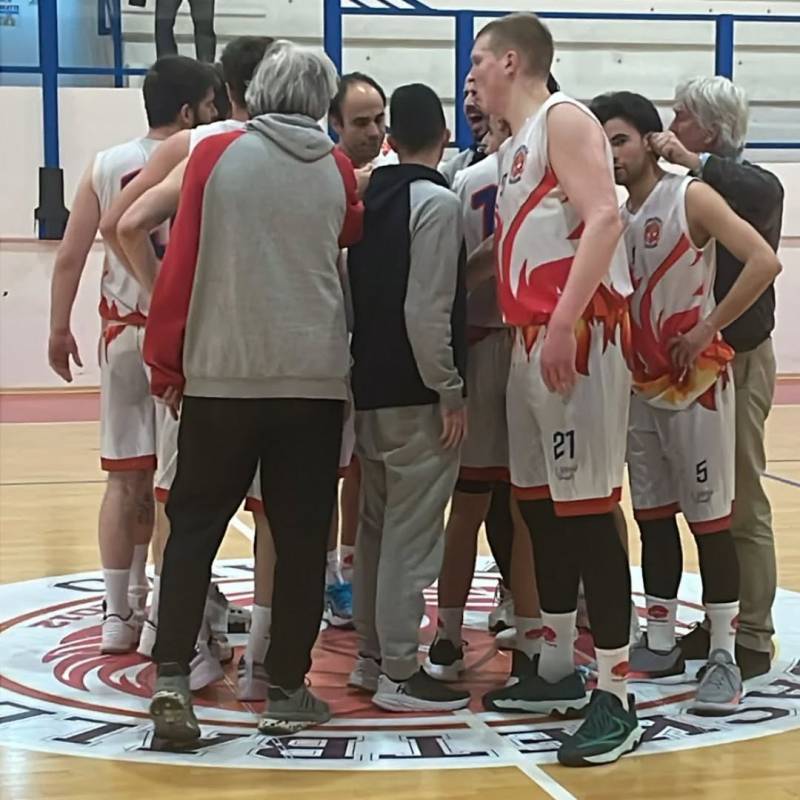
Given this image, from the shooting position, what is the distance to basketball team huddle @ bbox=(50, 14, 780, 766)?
9.43 ft

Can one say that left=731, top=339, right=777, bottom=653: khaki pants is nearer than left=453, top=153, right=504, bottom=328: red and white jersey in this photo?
No

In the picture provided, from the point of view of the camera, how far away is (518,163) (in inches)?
115

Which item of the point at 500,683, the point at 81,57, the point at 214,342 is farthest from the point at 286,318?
the point at 81,57

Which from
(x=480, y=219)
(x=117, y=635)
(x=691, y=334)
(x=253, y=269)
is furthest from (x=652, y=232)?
(x=117, y=635)

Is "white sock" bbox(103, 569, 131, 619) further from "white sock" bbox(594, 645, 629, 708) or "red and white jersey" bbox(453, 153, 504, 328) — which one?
"white sock" bbox(594, 645, 629, 708)

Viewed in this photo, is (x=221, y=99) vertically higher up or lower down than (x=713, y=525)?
higher up

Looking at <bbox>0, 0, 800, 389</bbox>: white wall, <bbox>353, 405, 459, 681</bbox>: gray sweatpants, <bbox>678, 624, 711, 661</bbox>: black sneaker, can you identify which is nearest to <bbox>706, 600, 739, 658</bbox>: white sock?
<bbox>678, 624, 711, 661</bbox>: black sneaker

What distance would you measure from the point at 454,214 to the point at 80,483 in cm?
387

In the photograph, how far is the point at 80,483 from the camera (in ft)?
21.4

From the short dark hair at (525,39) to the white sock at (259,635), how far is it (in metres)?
1.39

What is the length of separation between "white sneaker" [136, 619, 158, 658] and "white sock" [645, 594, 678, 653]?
51.0 inches

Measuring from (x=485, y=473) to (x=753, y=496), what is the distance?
2.28ft

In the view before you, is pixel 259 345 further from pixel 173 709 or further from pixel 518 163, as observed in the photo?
pixel 173 709

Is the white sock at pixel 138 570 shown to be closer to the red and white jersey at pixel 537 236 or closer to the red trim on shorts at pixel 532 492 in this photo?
the red trim on shorts at pixel 532 492
